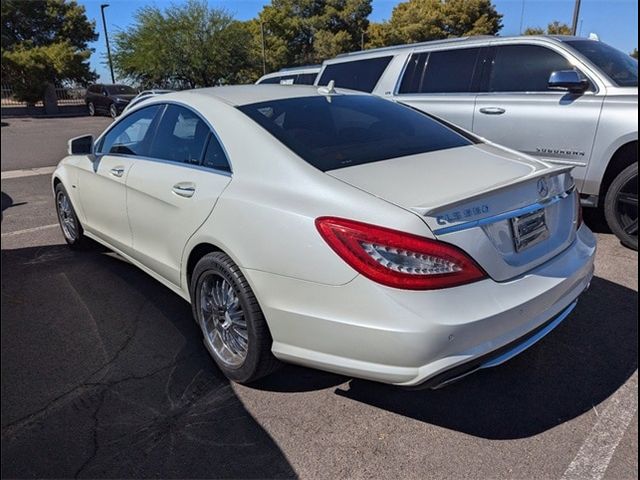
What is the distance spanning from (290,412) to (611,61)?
4735mm

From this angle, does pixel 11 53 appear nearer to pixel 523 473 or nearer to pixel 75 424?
pixel 75 424

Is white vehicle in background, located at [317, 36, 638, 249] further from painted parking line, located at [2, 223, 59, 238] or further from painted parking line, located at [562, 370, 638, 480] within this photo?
painted parking line, located at [2, 223, 59, 238]

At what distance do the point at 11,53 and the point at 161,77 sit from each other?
34201 mm

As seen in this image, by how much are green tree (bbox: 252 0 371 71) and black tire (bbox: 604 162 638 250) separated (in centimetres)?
3878

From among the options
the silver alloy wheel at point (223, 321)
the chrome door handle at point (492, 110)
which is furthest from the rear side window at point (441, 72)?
the silver alloy wheel at point (223, 321)

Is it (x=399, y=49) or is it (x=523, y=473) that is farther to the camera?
(x=399, y=49)

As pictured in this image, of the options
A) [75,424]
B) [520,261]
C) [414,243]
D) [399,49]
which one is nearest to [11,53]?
[414,243]

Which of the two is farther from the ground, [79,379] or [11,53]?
[11,53]

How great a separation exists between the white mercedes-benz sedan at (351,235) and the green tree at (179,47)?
31.9 meters

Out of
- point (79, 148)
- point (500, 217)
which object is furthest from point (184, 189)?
point (79, 148)

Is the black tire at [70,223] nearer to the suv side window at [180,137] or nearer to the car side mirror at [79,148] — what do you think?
the car side mirror at [79,148]

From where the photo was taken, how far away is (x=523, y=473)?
6.77 feet

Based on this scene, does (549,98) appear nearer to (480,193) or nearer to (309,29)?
(480,193)

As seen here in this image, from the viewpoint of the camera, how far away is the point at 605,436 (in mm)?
2238
